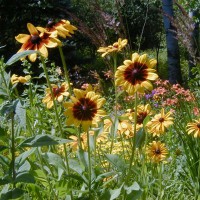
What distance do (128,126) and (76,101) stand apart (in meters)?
0.57

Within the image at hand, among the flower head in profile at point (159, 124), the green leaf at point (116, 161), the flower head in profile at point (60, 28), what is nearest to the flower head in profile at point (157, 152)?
the flower head in profile at point (159, 124)

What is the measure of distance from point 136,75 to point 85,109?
18 centimetres

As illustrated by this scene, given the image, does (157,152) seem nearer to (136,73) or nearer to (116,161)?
(116,161)

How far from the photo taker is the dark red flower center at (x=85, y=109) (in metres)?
1.35

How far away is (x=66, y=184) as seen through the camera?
1.49 m

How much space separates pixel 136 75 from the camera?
4.44 feet

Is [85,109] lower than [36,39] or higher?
lower

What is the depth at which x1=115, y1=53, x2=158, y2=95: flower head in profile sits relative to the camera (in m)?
1.33

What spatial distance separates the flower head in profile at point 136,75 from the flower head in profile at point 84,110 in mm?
83

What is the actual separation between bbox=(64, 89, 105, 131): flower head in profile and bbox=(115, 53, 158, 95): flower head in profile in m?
0.08

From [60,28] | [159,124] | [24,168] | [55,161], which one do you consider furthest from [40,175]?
[159,124]

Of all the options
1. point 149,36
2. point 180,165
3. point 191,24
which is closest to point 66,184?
point 180,165

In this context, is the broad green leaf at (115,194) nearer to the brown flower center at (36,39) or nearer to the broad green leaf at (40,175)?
the broad green leaf at (40,175)

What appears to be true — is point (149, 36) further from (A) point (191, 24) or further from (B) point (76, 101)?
(B) point (76, 101)
